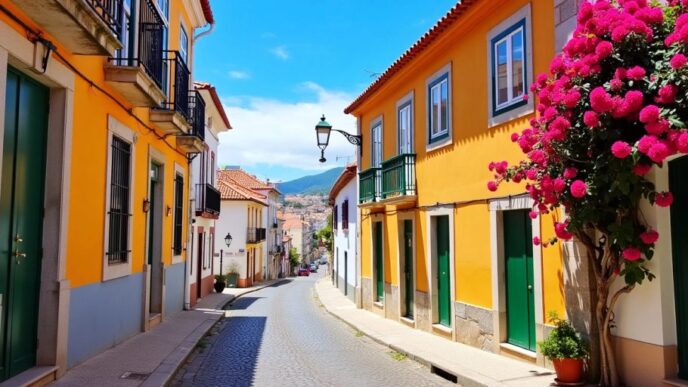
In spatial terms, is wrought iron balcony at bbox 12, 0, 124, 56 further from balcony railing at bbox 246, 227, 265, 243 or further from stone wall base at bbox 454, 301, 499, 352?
balcony railing at bbox 246, 227, 265, 243

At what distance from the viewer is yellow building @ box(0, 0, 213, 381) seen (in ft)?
18.0

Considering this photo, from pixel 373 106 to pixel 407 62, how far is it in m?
3.71

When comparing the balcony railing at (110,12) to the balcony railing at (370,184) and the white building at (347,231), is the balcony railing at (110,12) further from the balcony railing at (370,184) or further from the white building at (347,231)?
the white building at (347,231)

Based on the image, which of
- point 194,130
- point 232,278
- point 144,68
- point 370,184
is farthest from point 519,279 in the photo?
point 232,278

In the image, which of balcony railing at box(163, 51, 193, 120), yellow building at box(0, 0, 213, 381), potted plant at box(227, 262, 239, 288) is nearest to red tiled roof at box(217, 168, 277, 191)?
potted plant at box(227, 262, 239, 288)

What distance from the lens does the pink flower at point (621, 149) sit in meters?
4.78

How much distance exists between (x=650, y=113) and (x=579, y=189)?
950 mm

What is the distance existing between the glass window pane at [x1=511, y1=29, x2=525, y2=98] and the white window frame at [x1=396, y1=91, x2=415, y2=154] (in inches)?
161

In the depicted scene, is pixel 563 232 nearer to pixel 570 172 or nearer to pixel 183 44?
pixel 570 172

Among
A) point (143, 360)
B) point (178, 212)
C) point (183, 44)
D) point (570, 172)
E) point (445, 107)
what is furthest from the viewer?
point (183, 44)

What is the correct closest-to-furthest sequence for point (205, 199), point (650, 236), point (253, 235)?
point (650, 236) → point (205, 199) → point (253, 235)

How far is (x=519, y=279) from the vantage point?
27.4ft

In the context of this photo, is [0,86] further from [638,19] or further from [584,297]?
[584,297]

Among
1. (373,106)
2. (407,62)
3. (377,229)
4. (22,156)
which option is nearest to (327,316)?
(377,229)
